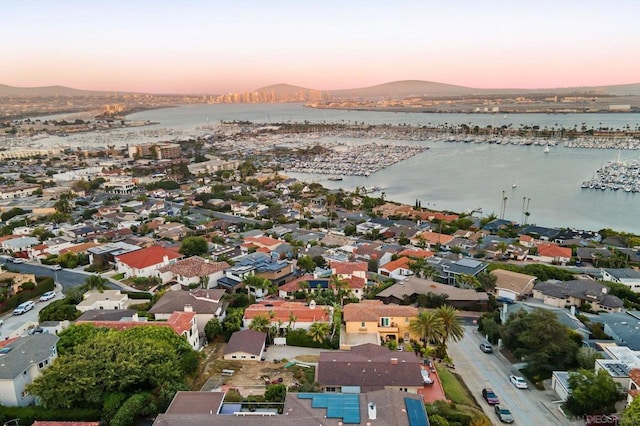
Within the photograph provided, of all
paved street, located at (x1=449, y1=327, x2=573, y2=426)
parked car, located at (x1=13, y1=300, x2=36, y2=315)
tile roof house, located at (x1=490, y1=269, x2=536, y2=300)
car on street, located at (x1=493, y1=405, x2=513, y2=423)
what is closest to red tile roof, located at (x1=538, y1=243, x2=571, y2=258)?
tile roof house, located at (x1=490, y1=269, x2=536, y2=300)

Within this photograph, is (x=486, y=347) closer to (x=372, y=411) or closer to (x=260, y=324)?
(x=372, y=411)

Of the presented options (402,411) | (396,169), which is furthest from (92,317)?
(396,169)

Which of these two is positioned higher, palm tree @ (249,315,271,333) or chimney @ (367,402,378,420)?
chimney @ (367,402,378,420)

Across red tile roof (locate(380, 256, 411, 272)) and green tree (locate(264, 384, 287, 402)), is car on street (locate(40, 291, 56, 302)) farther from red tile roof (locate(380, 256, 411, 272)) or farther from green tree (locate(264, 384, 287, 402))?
red tile roof (locate(380, 256, 411, 272))

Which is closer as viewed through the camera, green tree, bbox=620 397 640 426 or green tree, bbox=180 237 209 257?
green tree, bbox=620 397 640 426

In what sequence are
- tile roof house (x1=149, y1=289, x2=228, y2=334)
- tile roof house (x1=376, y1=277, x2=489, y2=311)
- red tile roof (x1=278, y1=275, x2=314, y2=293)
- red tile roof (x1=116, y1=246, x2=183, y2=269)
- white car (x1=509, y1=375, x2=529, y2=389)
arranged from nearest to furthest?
white car (x1=509, y1=375, x2=529, y2=389) < tile roof house (x1=149, y1=289, x2=228, y2=334) < tile roof house (x1=376, y1=277, x2=489, y2=311) < red tile roof (x1=278, y1=275, x2=314, y2=293) < red tile roof (x1=116, y1=246, x2=183, y2=269)

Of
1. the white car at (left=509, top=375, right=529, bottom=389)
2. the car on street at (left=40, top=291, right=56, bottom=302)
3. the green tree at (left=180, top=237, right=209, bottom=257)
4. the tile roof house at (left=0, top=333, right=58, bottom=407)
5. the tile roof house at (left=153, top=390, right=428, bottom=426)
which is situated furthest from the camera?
the green tree at (left=180, top=237, right=209, bottom=257)
